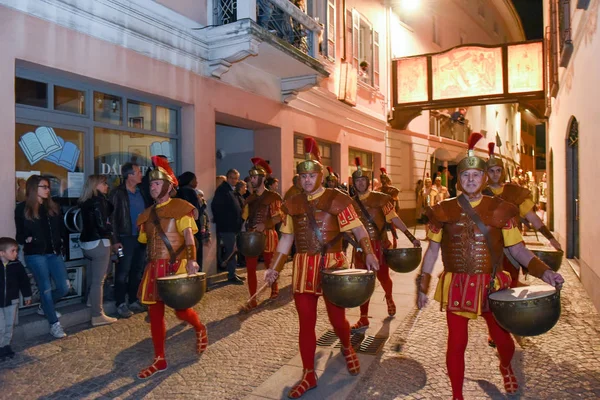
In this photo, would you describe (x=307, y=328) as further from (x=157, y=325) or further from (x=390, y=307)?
(x=390, y=307)

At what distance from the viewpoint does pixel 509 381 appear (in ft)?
12.5

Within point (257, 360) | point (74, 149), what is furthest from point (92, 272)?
point (257, 360)

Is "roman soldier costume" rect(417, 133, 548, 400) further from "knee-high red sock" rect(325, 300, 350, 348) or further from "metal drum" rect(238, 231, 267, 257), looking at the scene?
"metal drum" rect(238, 231, 267, 257)

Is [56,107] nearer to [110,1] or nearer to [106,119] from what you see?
[106,119]

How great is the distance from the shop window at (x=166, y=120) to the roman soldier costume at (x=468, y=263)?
5.85 m

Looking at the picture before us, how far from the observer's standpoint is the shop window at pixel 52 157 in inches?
235

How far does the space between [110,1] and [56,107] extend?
1752 millimetres

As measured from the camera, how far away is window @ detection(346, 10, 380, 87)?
49.0 feet

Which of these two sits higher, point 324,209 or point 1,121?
point 1,121

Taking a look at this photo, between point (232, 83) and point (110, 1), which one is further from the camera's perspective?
point (232, 83)

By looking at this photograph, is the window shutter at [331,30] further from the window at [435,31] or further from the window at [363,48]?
the window at [435,31]

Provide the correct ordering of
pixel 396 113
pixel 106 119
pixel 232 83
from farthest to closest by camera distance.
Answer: pixel 396 113
pixel 232 83
pixel 106 119

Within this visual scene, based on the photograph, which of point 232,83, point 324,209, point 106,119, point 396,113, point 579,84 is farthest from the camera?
point 396,113

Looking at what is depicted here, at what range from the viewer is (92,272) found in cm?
602
